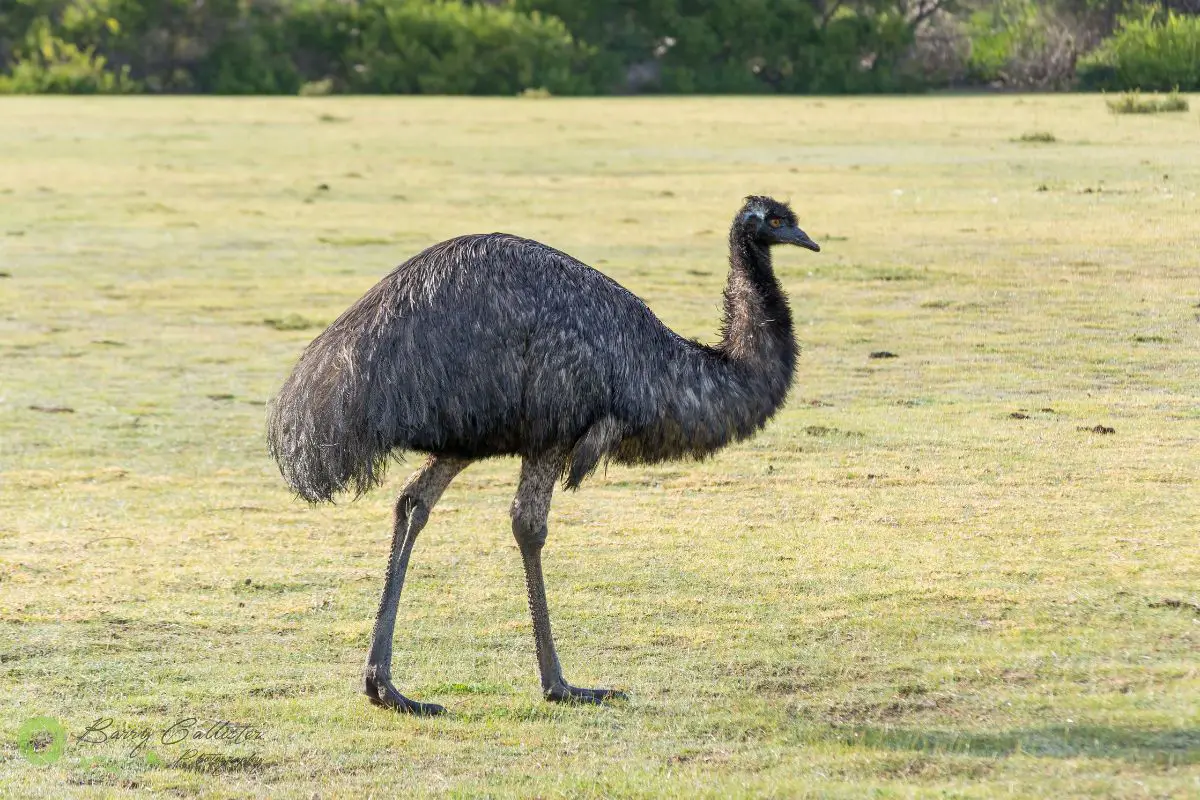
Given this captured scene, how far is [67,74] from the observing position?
4862 cm

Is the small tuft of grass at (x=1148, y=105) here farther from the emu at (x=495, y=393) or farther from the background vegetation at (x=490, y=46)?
the emu at (x=495, y=393)

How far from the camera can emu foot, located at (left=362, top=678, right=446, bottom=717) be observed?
240 inches

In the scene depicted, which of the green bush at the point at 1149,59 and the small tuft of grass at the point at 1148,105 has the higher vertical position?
the green bush at the point at 1149,59

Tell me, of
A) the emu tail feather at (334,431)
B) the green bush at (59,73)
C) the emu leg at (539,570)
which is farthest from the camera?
the green bush at (59,73)

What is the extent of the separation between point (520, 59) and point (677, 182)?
85.1 ft

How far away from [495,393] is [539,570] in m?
0.59

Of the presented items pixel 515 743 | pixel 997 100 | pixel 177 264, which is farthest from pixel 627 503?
pixel 997 100

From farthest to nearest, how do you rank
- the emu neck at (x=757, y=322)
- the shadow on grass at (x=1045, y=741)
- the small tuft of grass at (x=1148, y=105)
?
the small tuft of grass at (x=1148, y=105)
the emu neck at (x=757, y=322)
the shadow on grass at (x=1045, y=741)

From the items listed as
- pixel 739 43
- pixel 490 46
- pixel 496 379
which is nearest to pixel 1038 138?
pixel 496 379

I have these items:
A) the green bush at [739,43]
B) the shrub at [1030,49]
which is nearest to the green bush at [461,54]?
the green bush at [739,43]

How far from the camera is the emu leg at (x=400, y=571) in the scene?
6.12 m

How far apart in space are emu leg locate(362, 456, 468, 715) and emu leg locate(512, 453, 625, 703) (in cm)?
25

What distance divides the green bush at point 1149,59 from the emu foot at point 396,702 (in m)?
33.4

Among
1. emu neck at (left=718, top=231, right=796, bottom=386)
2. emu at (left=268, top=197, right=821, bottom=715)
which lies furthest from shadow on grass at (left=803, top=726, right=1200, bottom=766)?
emu neck at (left=718, top=231, right=796, bottom=386)
